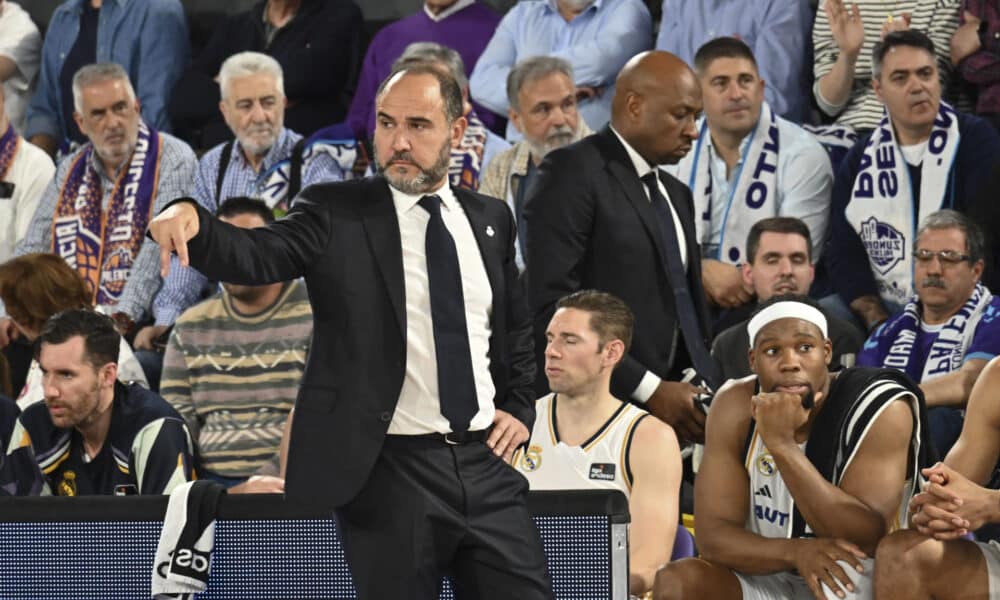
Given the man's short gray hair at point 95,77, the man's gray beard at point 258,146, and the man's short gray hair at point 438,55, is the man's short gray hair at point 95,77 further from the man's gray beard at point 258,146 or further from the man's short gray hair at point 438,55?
the man's short gray hair at point 438,55

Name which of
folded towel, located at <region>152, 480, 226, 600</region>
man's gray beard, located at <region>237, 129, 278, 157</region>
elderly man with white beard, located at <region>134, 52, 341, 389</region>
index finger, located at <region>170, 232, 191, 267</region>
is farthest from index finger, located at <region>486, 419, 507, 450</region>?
man's gray beard, located at <region>237, 129, 278, 157</region>

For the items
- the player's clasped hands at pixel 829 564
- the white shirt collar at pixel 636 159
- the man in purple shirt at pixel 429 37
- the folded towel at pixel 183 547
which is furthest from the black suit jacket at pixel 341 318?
the man in purple shirt at pixel 429 37

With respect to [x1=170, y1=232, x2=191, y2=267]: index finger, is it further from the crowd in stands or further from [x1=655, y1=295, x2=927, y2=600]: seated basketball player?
[x1=655, y1=295, x2=927, y2=600]: seated basketball player

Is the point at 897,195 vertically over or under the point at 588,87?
under

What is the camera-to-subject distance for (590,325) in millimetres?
4367

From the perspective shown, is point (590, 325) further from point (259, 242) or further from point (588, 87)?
point (588, 87)

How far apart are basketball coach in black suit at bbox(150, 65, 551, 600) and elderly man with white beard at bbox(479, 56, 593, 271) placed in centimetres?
302

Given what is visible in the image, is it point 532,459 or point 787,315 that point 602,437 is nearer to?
point 532,459

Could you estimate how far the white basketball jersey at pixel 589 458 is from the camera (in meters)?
4.50

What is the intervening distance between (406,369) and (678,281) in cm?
168

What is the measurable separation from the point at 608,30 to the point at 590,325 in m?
2.78

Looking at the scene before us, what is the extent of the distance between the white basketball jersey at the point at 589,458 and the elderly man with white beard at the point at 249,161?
7.48 ft

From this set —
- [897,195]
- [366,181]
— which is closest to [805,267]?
[897,195]

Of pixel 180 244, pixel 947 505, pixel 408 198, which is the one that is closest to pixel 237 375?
pixel 947 505
